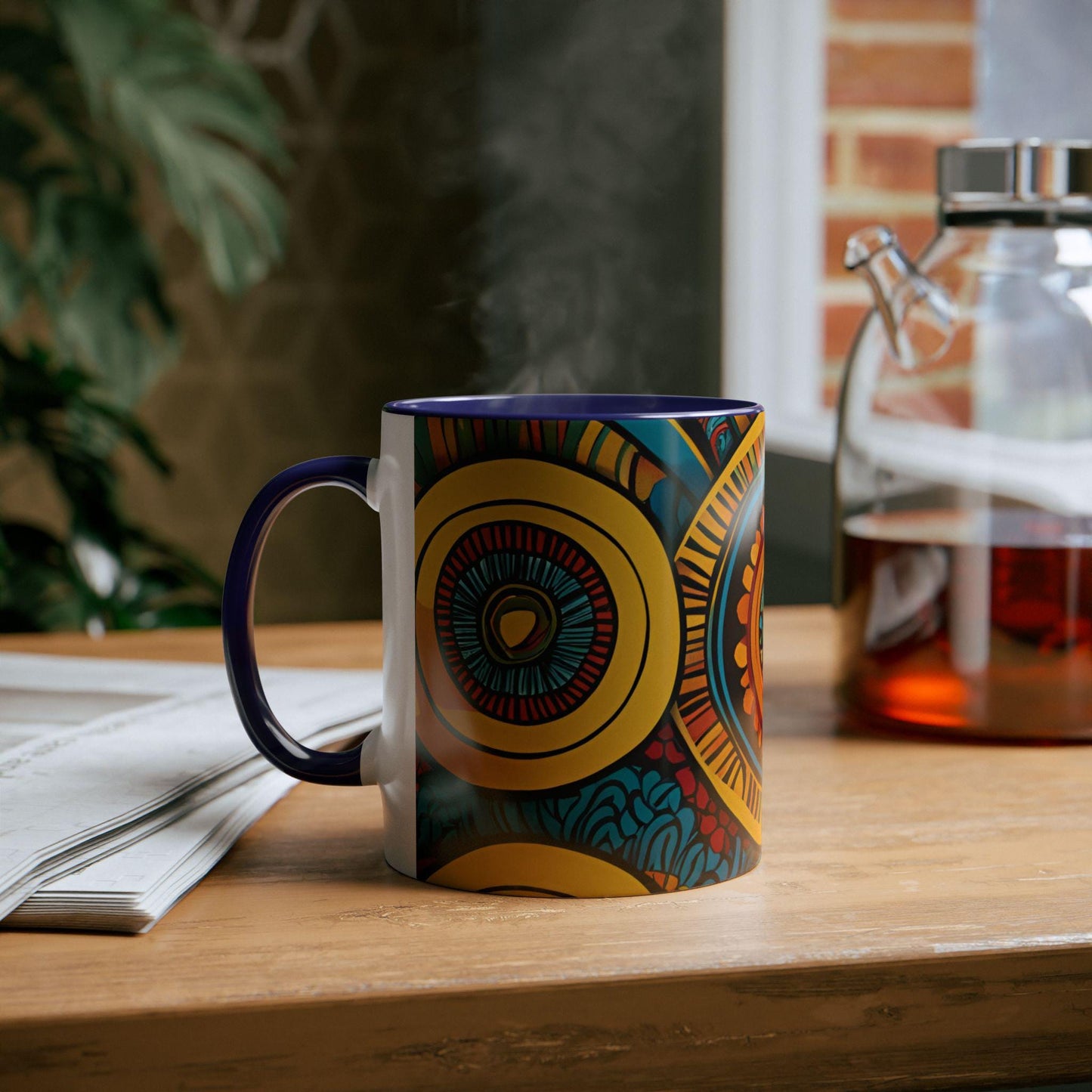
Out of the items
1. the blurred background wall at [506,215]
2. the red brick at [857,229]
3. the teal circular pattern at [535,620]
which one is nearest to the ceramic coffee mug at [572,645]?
the teal circular pattern at [535,620]

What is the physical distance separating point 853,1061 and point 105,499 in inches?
42.5

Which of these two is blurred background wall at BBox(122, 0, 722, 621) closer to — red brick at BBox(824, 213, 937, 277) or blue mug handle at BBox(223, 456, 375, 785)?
red brick at BBox(824, 213, 937, 277)

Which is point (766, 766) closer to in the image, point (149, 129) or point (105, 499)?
point (105, 499)

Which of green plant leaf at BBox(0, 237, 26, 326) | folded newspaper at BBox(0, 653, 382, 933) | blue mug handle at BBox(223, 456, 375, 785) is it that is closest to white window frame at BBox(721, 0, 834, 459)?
green plant leaf at BBox(0, 237, 26, 326)

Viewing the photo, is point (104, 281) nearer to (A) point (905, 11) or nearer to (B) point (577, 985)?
(A) point (905, 11)

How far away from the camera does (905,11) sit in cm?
150

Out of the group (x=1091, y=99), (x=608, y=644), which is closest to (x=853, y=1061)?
(x=608, y=644)

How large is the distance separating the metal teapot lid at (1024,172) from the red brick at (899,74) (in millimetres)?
993

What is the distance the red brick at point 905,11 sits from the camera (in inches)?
58.2

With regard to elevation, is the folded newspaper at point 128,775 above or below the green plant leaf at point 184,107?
below

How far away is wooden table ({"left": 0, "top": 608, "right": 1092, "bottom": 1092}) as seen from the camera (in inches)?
13.1

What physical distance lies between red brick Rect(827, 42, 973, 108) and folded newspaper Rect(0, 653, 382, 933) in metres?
1.12

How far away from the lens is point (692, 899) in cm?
40

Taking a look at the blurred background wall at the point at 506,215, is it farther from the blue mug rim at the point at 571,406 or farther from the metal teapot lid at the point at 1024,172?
the blue mug rim at the point at 571,406
